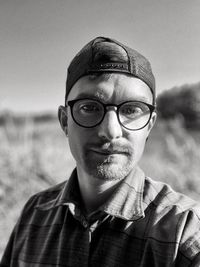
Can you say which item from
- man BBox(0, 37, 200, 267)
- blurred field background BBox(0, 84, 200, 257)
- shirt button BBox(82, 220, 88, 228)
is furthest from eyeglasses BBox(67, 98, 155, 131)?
blurred field background BBox(0, 84, 200, 257)

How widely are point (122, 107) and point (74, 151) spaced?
0.29 m

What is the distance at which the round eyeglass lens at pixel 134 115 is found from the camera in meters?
1.54

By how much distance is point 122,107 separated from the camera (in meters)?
1.54

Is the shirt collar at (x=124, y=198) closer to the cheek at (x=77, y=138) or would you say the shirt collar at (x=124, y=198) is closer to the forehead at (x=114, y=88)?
the cheek at (x=77, y=138)

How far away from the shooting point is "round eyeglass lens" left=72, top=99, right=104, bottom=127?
1558mm

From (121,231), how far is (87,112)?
0.50 metres

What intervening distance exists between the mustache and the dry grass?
8.28 feet

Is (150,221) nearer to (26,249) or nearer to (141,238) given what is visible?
(141,238)

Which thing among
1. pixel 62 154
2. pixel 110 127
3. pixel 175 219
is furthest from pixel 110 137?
pixel 62 154

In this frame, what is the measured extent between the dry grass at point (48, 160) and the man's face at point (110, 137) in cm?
249

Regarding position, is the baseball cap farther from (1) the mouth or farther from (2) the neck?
(2) the neck

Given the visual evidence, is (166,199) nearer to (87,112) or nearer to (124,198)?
(124,198)

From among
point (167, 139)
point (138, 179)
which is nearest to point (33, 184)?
point (167, 139)

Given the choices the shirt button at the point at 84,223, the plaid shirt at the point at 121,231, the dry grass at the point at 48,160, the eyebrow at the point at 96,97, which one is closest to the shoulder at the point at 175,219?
the plaid shirt at the point at 121,231
